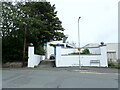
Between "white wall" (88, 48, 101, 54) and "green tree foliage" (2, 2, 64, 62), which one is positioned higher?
"green tree foliage" (2, 2, 64, 62)

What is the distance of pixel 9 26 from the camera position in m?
19.3

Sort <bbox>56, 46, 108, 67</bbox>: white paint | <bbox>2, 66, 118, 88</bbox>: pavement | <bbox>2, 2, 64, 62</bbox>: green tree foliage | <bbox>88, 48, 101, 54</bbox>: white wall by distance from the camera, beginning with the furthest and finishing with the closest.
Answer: <bbox>88, 48, 101, 54</bbox>: white wall → <bbox>56, 46, 108, 67</bbox>: white paint → <bbox>2, 2, 64, 62</bbox>: green tree foliage → <bbox>2, 66, 118, 88</bbox>: pavement

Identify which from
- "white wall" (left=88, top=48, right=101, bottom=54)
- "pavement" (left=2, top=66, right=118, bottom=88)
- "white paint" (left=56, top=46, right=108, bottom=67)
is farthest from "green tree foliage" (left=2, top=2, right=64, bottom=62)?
"pavement" (left=2, top=66, right=118, bottom=88)

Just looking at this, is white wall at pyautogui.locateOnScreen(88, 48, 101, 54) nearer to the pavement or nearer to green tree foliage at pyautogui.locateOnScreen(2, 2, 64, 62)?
green tree foliage at pyautogui.locateOnScreen(2, 2, 64, 62)

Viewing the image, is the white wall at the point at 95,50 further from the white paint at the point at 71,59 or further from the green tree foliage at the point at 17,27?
the green tree foliage at the point at 17,27

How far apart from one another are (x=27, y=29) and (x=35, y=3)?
6852 millimetres

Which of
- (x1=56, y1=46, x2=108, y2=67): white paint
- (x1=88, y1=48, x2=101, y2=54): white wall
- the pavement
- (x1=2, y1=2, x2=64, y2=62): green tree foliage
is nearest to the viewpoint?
the pavement

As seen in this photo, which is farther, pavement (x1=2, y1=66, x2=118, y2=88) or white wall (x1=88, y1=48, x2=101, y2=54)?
white wall (x1=88, y1=48, x2=101, y2=54)

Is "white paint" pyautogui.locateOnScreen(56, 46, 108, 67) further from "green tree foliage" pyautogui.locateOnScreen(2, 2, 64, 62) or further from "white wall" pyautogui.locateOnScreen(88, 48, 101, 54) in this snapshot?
"green tree foliage" pyautogui.locateOnScreen(2, 2, 64, 62)

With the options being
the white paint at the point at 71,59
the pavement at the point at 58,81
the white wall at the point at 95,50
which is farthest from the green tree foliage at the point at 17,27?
the pavement at the point at 58,81

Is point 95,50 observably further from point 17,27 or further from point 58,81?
point 58,81

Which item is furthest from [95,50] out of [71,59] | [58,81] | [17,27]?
[58,81]

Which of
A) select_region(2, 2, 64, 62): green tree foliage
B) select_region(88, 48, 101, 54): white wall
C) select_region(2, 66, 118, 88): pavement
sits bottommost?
select_region(2, 66, 118, 88): pavement

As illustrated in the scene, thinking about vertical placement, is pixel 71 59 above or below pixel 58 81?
above
